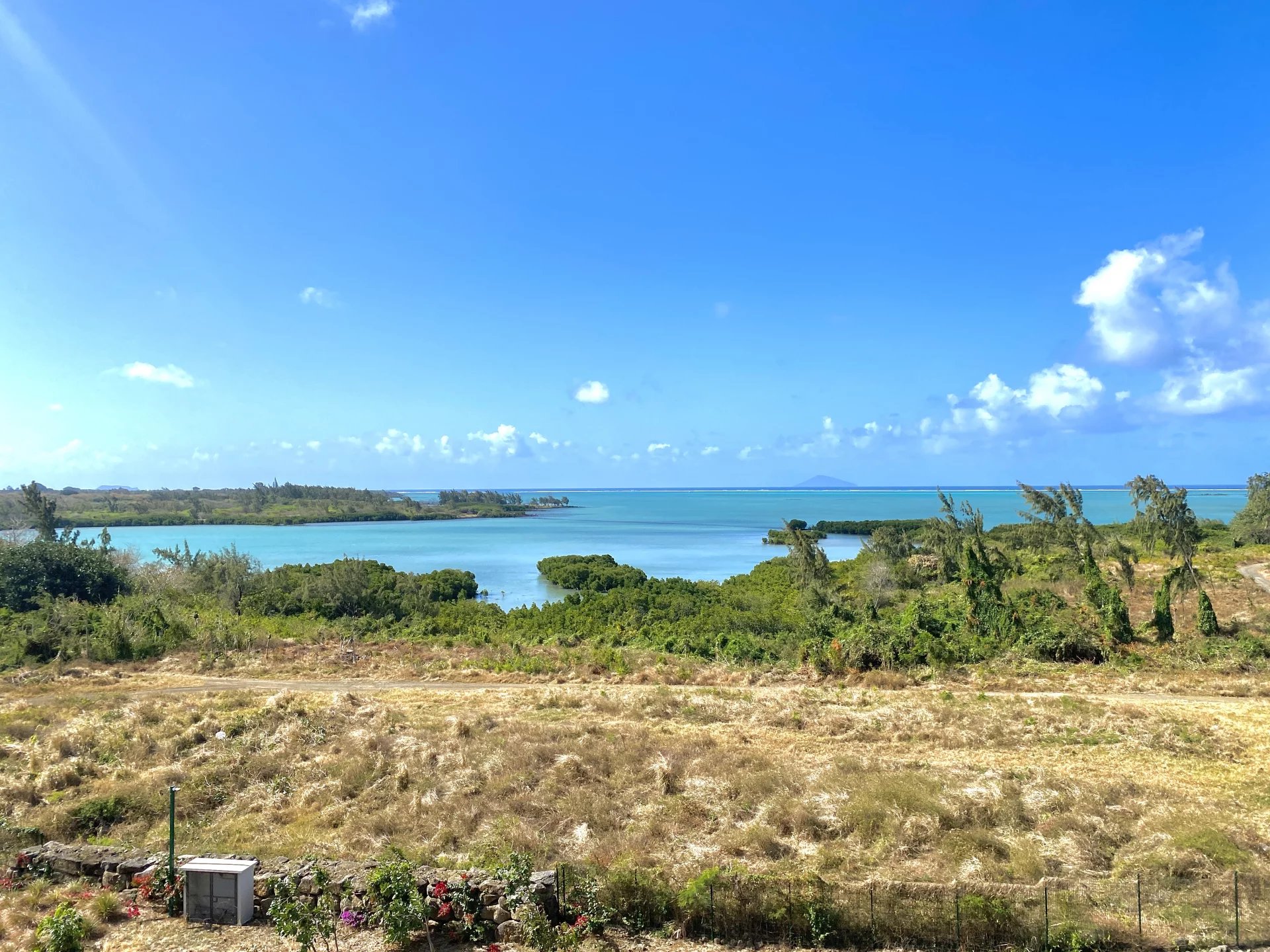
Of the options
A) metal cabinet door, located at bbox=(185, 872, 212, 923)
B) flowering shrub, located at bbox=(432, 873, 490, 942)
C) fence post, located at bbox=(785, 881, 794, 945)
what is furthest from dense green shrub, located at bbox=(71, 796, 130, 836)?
fence post, located at bbox=(785, 881, 794, 945)

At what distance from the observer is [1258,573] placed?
38281 millimetres

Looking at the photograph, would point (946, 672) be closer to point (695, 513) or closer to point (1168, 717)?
point (1168, 717)

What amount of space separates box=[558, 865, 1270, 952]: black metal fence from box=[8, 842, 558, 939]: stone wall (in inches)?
30.0

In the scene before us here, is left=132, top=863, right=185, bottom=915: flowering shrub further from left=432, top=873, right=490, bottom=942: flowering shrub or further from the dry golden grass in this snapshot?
left=432, top=873, right=490, bottom=942: flowering shrub

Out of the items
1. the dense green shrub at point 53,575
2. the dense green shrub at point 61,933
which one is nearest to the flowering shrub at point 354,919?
the dense green shrub at point 61,933

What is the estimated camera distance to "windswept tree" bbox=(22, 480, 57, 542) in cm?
5344

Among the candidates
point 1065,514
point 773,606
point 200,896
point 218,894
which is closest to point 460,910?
point 218,894

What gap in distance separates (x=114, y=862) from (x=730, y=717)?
12940 millimetres

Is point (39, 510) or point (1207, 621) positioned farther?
point (39, 510)

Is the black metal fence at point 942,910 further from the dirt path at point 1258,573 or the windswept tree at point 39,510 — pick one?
the windswept tree at point 39,510

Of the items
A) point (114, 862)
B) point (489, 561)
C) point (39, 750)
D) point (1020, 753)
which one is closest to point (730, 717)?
point (1020, 753)

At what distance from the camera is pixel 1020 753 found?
49.6 feet

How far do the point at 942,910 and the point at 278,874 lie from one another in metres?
8.64

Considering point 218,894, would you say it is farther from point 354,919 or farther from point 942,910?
point 942,910
